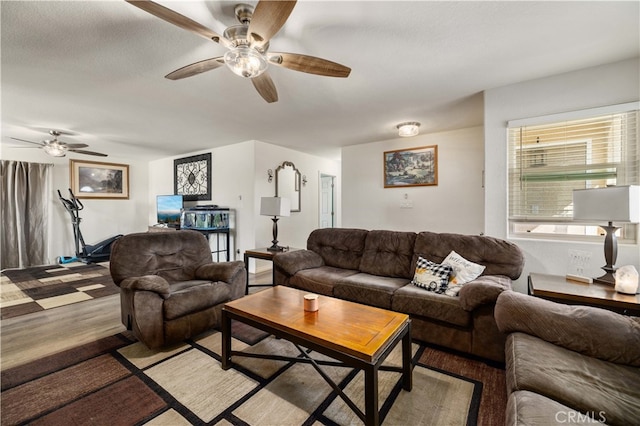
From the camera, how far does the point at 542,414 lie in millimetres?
918

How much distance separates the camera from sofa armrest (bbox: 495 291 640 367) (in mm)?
1267

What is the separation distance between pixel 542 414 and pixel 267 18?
6.68 feet

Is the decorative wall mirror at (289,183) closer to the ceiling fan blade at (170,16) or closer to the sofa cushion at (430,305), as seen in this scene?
the sofa cushion at (430,305)

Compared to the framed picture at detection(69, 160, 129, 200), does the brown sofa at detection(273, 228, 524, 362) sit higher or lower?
lower

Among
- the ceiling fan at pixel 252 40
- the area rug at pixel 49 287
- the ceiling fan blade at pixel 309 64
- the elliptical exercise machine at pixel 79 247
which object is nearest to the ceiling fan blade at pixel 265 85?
the ceiling fan at pixel 252 40

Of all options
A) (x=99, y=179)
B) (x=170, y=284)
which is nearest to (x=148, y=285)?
(x=170, y=284)

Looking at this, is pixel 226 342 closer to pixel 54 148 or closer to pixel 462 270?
pixel 462 270

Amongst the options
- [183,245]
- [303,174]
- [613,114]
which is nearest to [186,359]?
[183,245]

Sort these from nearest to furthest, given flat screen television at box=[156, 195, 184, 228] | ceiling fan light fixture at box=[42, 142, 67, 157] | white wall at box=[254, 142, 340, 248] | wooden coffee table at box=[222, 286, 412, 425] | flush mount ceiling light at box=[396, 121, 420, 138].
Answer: wooden coffee table at box=[222, 286, 412, 425] < flush mount ceiling light at box=[396, 121, 420, 138] < ceiling fan light fixture at box=[42, 142, 67, 157] < white wall at box=[254, 142, 340, 248] < flat screen television at box=[156, 195, 184, 228]

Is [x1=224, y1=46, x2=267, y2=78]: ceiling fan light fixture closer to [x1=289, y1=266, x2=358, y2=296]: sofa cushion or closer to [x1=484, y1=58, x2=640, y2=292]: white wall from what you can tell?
[x1=289, y1=266, x2=358, y2=296]: sofa cushion

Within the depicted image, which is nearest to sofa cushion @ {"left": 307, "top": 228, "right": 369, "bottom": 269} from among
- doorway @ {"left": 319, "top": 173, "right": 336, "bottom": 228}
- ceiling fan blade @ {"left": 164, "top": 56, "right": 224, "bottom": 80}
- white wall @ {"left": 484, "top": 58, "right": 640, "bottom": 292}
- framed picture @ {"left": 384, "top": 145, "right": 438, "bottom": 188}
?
white wall @ {"left": 484, "top": 58, "right": 640, "bottom": 292}

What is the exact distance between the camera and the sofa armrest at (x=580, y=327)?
1.27m

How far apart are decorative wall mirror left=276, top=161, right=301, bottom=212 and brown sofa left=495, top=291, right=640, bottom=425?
412 cm

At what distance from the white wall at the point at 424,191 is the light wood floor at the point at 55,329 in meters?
3.66
